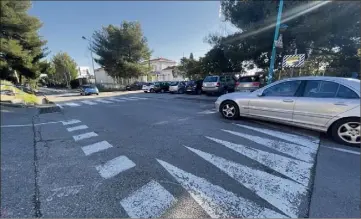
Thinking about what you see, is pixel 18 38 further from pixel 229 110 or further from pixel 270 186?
pixel 270 186

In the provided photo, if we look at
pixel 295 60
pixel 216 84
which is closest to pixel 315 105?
pixel 295 60

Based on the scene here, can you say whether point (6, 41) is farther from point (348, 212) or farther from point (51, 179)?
point (348, 212)

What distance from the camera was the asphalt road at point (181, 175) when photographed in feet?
8.45

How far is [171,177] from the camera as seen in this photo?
3.30m

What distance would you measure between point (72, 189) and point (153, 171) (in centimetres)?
121

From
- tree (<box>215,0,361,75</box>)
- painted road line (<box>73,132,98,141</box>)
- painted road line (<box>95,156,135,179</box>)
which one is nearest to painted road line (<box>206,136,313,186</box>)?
painted road line (<box>95,156,135,179</box>)

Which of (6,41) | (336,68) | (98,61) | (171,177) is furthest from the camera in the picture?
(98,61)

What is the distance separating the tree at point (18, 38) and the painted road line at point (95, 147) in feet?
80.1

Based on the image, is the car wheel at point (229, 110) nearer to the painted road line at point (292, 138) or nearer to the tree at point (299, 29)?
the painted road line at point (292, 138)

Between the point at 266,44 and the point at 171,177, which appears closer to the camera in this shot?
the point at 171,177

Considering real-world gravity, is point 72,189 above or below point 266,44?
below

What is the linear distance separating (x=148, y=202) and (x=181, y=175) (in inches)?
31.9

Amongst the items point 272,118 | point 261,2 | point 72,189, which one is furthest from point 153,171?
point 261,2

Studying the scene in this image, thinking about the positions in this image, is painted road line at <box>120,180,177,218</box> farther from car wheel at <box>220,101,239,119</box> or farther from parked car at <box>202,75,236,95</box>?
parked car at <box>202,75,236,95</box>
